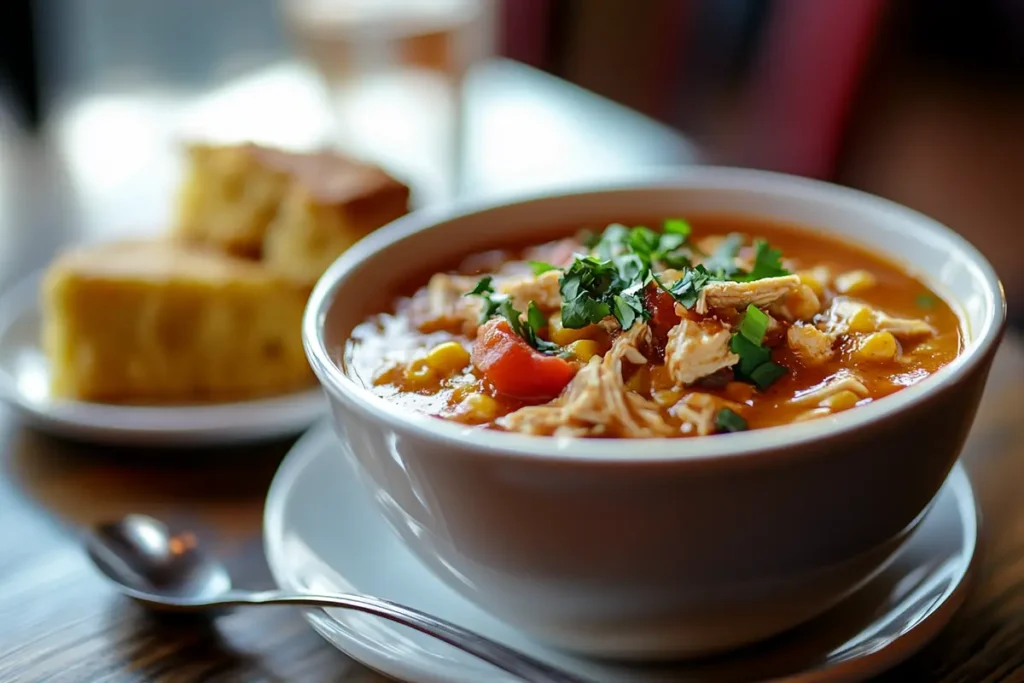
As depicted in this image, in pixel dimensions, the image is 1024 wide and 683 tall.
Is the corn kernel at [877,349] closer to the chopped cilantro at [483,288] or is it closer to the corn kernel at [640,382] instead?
the corn kernel at [640,382]

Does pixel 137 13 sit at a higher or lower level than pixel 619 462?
lower

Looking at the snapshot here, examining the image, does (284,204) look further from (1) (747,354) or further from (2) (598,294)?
(1) (747,354)

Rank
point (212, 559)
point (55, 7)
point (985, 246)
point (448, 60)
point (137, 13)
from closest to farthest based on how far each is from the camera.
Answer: point (212, 559), point (448, 60), point (55, 7), point (985, 246), point (137, 13)

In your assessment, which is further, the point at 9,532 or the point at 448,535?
the point at 9,532

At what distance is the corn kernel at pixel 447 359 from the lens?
1649 millimetres

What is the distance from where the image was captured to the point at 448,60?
324cm

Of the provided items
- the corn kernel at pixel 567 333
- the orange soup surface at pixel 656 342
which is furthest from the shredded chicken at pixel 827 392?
the corn kernel at pixel 567 333

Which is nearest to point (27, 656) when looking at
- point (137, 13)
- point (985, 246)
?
point (985, 246)

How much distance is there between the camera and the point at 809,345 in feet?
5.20

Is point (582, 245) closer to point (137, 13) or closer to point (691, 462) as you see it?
point (691, 462)

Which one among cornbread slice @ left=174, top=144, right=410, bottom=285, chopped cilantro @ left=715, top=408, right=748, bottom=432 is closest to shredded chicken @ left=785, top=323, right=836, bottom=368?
chopped cilantro @ left=715, top=408, right=748, bottom=432

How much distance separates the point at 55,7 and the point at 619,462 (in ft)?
14.8

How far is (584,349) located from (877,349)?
16.7 inches

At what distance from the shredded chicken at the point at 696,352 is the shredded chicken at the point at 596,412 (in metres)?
0.06
